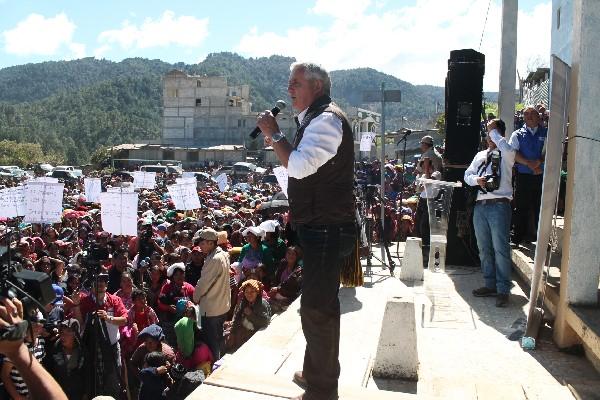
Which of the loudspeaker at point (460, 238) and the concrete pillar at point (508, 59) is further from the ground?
the concrete pillar at point (508, 59)

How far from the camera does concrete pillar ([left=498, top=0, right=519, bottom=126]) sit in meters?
9.24

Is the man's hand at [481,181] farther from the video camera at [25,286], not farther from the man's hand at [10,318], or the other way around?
the man's hand at [10,318]

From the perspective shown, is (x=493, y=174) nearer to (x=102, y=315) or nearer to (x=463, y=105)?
(x=463, y=105)

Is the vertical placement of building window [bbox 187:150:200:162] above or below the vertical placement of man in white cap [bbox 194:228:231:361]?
above

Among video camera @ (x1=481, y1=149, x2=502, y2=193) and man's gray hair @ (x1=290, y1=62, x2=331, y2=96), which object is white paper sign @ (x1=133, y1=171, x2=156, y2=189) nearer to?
video camera @ (x1=481, y1=149, x2=502, y2=193)

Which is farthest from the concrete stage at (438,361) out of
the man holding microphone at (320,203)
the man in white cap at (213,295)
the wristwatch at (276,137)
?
the wristwatch at (276,137)

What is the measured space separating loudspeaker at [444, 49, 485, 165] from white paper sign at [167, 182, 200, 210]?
302 inches

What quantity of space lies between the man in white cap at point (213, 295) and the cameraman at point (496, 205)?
2.90 meters

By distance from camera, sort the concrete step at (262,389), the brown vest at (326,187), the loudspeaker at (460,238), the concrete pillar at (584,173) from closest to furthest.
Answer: the brown vest at (326,187) < the concrete step at (262,389) < the concrete pillar at (584,173) < the loudspeaker at (460,238)

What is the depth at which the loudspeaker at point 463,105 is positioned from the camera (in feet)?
26.4

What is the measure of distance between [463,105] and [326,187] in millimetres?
5893

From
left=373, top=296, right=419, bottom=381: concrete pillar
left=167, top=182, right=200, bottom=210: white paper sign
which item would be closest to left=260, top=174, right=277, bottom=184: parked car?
left=167, top=182, right=200, bottom=210: white paper sign

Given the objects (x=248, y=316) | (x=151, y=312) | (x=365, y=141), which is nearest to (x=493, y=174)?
(x=248, y=316)

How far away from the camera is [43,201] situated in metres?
10.8
